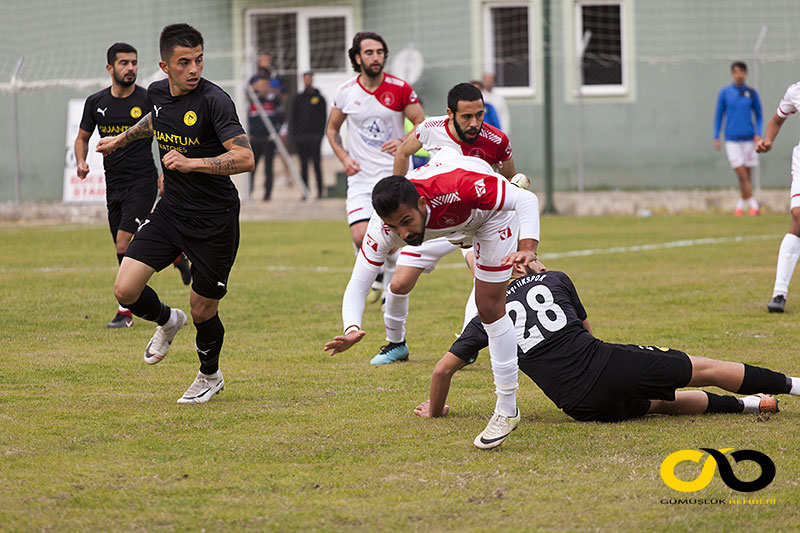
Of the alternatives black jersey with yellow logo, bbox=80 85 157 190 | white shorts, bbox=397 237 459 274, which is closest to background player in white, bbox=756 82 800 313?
white shorts, bbox=397 237 459 274

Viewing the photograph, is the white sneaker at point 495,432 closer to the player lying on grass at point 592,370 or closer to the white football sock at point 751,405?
the player lying on grass at point 592,370

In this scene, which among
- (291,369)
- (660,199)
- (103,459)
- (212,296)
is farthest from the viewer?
(660,199)

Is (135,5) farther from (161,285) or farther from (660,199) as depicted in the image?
(161,285)

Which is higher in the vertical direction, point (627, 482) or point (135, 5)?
point (135, 5)

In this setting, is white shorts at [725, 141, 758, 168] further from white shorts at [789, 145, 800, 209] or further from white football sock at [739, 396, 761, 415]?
white football sock at [739, 396, 761, 415]

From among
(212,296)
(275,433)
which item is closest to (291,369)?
(212,296)

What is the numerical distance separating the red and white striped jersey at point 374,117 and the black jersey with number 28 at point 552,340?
419 centimetres

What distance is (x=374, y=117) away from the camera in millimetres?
9930

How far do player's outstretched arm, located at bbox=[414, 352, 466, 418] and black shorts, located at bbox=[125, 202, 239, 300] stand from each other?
1338 mm

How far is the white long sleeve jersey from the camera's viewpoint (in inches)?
200

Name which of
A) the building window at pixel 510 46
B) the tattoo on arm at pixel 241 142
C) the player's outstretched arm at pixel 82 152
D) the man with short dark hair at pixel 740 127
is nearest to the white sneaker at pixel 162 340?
the tattoo on arm at pixel 241 142

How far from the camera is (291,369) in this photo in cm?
747

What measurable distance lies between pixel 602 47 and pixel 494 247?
1892 cm

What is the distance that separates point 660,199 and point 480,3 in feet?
19.2
